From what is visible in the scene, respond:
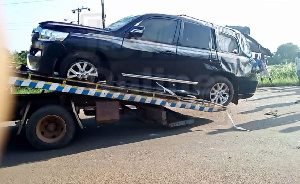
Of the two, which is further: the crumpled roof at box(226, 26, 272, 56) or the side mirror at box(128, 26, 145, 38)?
the crumpled roof at box(226, 26, 272, 56)

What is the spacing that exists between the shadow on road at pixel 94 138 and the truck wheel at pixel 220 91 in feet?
2.00

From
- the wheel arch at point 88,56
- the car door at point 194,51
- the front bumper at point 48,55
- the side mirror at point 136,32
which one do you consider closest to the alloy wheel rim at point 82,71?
the wheel arch at point 88,56

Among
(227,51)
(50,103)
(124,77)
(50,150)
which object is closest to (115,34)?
(124,77)

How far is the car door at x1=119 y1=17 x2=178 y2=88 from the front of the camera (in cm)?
609

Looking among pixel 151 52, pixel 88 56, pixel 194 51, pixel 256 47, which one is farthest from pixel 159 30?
pixel 256 47

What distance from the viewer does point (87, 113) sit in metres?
6.14

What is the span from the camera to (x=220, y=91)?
291 inches

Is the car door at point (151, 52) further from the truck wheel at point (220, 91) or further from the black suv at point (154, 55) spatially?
the truck wheel at point (220, 91)

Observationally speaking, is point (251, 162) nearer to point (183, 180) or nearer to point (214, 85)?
point (183, 180)

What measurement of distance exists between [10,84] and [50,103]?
2.59ft

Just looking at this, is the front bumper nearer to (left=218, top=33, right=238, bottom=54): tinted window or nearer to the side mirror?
the side mirror

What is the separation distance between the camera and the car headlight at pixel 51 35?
212 inches

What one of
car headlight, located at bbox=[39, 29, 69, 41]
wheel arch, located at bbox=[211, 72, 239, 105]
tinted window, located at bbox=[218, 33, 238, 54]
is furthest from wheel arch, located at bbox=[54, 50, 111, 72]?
tinted window, located at bbox=[218, 33, 238, 54]

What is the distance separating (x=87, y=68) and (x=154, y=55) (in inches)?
56.4
